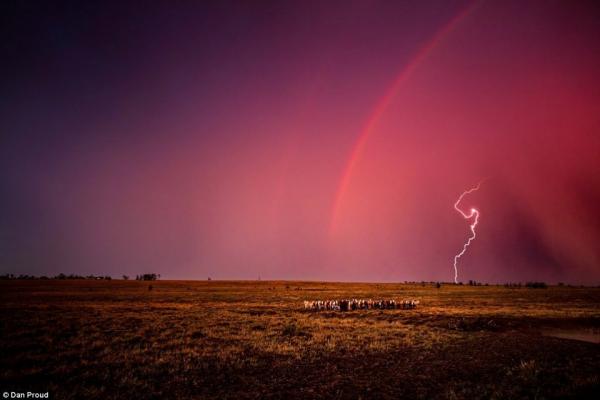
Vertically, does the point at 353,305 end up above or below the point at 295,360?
below

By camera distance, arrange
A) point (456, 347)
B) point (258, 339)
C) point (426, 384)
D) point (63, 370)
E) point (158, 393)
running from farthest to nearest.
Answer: point (258, 339) < point (456, 347) < point (63, 370) < point (426, 384) < point (158, 393)

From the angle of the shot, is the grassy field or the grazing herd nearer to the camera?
the grassy field

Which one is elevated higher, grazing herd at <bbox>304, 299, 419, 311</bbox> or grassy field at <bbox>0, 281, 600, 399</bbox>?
grassy field at <bbox>0, 281, 600, 399</bbox>

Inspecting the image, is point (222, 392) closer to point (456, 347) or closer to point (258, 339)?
point (258, 339)

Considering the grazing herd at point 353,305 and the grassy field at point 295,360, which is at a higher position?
the grassy field at point 295,360

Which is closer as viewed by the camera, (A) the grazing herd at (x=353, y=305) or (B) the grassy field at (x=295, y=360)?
(B) the grassy field at (x=295, y=360)

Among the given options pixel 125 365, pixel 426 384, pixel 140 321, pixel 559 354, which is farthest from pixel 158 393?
pixel 140 321

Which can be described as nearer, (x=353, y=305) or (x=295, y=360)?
(x=295, y=360)

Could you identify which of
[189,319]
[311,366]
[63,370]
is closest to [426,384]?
[311,366]

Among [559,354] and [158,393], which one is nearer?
[158,393]

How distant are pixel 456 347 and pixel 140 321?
22.5 m

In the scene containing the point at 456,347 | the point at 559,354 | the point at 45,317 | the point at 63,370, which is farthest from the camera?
the point at 45,317

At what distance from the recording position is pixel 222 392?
12.6 metres

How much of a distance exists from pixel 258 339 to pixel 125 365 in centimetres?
803
